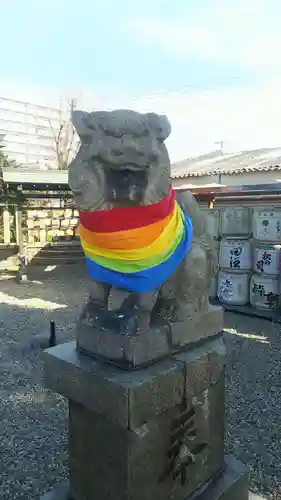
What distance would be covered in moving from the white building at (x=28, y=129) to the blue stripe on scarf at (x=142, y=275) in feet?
102

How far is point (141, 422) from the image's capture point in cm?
171

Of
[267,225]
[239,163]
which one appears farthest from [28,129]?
[267,225]

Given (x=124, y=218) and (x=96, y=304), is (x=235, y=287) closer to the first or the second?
(x=96, y=304)

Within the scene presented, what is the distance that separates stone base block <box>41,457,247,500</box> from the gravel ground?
0.45 metres

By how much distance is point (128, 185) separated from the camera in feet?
5.58

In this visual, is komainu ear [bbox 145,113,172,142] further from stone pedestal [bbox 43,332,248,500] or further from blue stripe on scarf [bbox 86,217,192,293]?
stone pedestal [bbox 43,332,248,500]

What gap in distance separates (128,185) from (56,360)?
946mm

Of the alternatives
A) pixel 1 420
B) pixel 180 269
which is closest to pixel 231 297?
pixel 1 420

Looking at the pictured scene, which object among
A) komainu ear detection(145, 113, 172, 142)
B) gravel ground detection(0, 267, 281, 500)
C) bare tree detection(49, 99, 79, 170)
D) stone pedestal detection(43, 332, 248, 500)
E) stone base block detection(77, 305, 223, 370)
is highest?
bare tree detection(49, 99, 79, 170)

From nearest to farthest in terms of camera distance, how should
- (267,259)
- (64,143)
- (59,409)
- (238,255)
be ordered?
(59,409) < (267,259) < (238,255) < (64,143)

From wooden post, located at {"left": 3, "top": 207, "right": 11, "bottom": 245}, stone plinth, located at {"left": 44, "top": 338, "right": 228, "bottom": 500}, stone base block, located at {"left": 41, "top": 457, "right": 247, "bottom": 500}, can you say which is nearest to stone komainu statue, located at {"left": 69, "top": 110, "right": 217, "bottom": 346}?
stone plinth, located at {"left": 44, "top": 338, "right": 228, "bottom": 500}

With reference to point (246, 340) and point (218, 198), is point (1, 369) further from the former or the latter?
point (218, 198)

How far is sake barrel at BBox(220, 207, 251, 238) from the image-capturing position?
6914 mm

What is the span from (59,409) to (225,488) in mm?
1957
